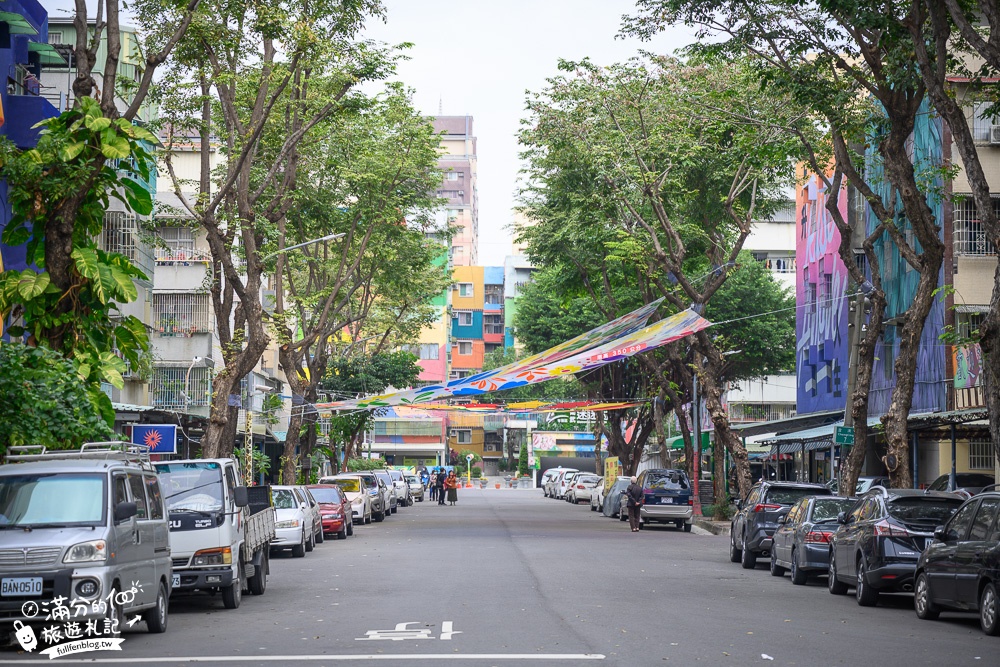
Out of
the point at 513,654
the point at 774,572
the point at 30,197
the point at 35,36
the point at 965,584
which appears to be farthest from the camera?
the point at 35,36

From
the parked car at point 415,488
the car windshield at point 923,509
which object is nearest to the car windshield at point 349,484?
the parked car at point 415,488

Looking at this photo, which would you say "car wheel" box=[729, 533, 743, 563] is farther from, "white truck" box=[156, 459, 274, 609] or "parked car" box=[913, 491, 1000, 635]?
"white truck" box=[156, 459, 274, 609]

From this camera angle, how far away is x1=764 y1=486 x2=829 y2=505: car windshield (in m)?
24.9

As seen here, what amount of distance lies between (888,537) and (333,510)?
66.9 ft

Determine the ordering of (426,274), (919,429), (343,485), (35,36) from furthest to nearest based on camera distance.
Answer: (426,274) → (343,485) → (919,429) → (35,36)

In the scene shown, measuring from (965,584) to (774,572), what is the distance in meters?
8.82

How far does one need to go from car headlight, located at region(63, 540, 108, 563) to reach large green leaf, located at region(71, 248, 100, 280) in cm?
458

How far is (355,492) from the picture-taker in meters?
42.8

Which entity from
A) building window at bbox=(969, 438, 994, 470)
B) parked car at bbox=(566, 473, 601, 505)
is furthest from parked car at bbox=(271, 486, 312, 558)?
parked car at bbox=(566, 473, 601, 505)

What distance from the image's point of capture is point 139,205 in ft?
53.2

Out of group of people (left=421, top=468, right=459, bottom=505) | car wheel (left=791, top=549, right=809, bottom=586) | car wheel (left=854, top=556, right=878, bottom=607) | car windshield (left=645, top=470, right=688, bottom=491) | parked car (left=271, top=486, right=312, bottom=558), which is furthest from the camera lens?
group of people (left=421, top=468, right=459, bottom=505)

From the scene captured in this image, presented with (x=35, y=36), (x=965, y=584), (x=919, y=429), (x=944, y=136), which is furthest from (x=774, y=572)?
(x=35, y=36)

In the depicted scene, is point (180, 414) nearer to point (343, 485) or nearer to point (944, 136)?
point (343, 485)

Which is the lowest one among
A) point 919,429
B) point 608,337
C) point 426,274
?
point 919,429
